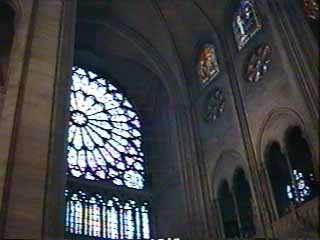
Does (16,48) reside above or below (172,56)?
below

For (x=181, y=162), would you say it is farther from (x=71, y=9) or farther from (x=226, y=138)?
(x=71, y=9)

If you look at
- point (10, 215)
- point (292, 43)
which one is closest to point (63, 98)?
point (10, 215)

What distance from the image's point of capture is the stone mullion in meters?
14.2

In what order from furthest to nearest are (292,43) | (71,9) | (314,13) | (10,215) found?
(314,13), (292,43), (71,9), (10,215)

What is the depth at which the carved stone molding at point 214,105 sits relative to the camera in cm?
1562

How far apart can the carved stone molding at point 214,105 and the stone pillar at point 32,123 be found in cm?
648

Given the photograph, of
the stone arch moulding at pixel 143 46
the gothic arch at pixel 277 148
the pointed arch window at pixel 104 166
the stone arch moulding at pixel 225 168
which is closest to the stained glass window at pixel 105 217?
the pointed arch window at pixel 104 166

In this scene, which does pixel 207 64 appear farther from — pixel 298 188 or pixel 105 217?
pixel 298 188

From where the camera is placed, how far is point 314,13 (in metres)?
13.7

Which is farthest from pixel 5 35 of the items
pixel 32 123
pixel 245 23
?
pixel 245 23

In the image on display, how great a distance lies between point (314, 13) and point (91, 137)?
822cm

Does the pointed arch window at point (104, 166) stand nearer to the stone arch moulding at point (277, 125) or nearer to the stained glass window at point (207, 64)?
the stained glass window at point (207, 64)

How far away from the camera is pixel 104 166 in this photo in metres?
17.5

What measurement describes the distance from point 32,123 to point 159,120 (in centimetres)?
1155
